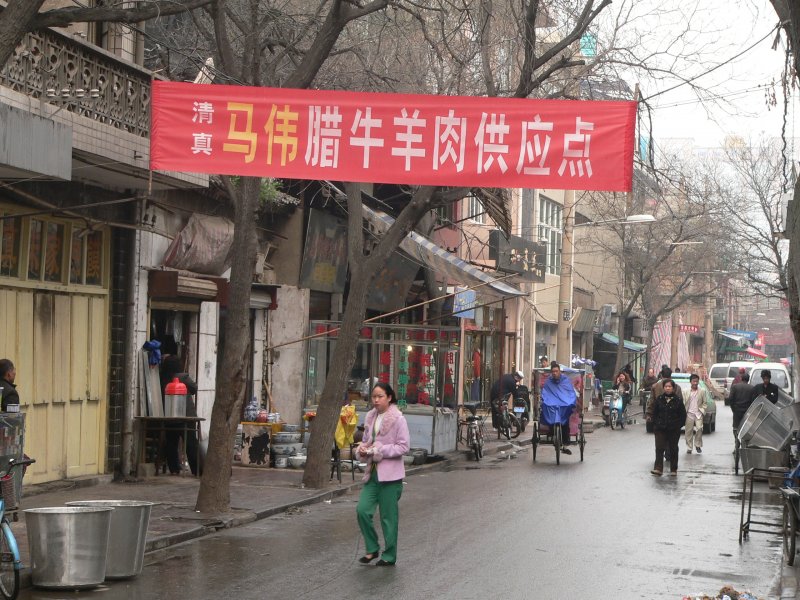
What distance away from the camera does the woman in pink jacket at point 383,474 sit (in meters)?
11.1

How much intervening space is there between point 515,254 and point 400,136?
2350cm

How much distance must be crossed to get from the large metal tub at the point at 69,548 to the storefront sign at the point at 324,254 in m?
15.8

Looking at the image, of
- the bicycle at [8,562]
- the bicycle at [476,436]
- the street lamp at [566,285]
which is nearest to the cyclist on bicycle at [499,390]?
the bicycle at [476,436]

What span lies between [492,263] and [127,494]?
2443cm

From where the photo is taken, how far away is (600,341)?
62.2 metres

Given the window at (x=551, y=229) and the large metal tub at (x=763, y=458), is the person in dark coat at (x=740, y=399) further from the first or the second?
the window at (x=551, y=229)

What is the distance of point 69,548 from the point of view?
372 inches

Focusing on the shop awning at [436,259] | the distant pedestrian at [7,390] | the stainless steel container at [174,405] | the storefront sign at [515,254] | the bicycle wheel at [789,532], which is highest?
the storefront sign at [515,254]

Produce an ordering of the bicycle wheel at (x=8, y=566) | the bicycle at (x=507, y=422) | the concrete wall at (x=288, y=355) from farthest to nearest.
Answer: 1. the bicycle at (x=507, y=422)
2. the concrete wall at (x=288, y=355)
3. the bicycle wheel at (x=8, y=566)

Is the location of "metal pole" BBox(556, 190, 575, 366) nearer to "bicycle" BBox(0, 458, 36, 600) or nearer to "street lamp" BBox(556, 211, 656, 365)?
"street lamp" BBox(556, 211, 656, 365)

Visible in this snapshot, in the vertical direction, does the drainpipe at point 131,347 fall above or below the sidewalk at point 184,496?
above

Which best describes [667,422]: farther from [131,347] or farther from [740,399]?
[131,347]

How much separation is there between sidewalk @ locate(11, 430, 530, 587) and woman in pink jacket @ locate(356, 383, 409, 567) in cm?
227

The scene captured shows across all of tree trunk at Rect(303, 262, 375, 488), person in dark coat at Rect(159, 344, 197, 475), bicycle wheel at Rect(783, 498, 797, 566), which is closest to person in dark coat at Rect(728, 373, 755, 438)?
tree trunk at Rect(303, 262, 375, 488)
